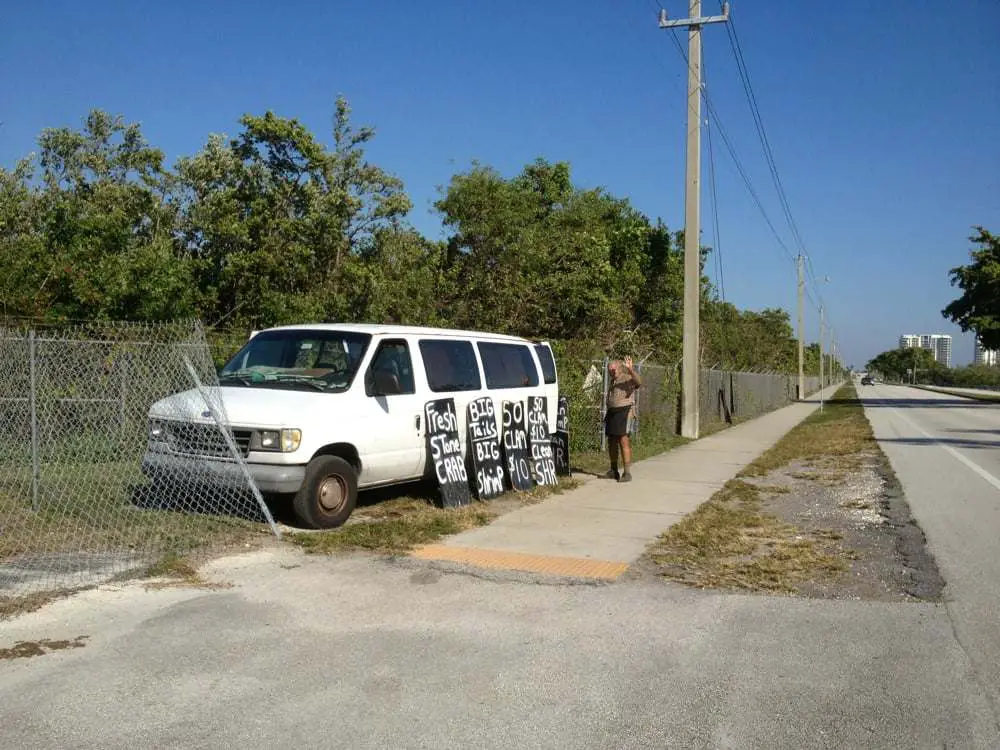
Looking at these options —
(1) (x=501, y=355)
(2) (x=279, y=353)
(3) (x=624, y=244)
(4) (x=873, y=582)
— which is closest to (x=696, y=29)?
(3) (x=624, y=244)

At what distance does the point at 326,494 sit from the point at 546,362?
501 centimetres

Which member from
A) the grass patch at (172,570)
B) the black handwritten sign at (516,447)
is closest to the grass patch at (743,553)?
the black handwritten sign at (516,447)

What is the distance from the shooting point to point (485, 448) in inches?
405

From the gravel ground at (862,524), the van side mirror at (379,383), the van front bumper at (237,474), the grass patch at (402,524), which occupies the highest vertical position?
the van side mirror at (379,383)

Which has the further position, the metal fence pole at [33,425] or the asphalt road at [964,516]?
the metal fence pole at [33,425]

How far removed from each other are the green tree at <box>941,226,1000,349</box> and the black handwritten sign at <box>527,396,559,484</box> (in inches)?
1579

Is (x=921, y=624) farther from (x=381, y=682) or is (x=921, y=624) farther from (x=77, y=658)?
(x=77, y=658)

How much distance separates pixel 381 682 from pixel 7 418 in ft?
17.3

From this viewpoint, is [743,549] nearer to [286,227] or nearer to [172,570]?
[172,570]

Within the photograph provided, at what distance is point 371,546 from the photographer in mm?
7512

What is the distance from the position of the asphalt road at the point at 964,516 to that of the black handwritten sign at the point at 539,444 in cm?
429

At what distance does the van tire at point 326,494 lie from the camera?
7.89 meters

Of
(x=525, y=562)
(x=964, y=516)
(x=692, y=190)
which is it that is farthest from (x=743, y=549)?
(x=692, y=190)

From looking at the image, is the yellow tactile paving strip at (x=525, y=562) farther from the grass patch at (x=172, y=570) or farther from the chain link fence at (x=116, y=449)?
the grass patch at (x=172, y=570)
